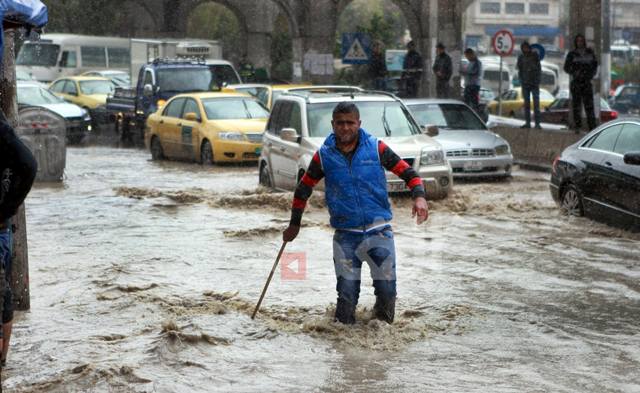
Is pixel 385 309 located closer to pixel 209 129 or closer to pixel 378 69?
pixel 209 129

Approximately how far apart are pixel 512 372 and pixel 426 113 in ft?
47.6

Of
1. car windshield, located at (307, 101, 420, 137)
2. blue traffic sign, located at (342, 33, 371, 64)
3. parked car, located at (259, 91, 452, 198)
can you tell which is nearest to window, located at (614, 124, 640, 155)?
parked car, located at (259, 91, 452, 198)

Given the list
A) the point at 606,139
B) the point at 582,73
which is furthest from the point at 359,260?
the point at 582,73

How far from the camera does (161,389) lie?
295 inches

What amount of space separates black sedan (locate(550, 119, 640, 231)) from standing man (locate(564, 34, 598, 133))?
8.16m

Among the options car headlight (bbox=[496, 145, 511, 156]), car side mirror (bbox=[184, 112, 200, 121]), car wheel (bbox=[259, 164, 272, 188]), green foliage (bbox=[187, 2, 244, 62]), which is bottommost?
car wheel (bbox=[259, 164, 272, 188])

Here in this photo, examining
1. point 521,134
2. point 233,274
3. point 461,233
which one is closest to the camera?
point 233,274

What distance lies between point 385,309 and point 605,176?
5823mm

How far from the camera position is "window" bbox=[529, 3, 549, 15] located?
387ft

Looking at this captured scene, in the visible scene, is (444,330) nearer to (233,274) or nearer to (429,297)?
(429,297)

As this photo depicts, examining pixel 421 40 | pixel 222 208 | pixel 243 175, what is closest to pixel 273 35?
pixel 421 40

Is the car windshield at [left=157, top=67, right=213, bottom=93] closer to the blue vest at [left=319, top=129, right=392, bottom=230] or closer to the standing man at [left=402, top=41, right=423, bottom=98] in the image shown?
the standing man at [left=402, top=41, right=423, bottom=98]

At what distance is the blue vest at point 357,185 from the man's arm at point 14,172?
10.4 ft

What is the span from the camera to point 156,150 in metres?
26.4
